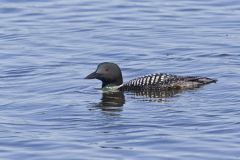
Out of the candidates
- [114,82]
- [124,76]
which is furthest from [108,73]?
[124,76]

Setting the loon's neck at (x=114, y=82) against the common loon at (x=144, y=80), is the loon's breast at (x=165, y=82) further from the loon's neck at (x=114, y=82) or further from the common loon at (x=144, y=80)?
the loon's neck at (x=114, y=82)

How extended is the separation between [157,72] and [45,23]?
5.78 m

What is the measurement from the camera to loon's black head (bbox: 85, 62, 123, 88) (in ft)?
66.0

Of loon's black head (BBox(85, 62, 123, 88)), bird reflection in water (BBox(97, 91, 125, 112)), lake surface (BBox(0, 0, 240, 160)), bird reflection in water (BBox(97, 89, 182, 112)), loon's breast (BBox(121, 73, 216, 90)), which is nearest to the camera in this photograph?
lake surface (BBox(0, 0, 240, 160))

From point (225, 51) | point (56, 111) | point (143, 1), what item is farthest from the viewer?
point (143, 1)

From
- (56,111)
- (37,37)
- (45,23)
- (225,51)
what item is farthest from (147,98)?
(45,23)

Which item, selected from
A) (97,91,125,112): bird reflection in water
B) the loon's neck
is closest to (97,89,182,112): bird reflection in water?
(97,91,125,112): bird reflection in water

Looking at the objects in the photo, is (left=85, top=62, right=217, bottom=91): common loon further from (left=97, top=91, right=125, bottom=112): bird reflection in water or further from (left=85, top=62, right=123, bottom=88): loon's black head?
(left=97, top=91, right=125, bottom=112): bird reflection in water

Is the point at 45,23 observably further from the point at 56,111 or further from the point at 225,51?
the point at 56,111

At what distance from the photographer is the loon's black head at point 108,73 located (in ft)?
66.0

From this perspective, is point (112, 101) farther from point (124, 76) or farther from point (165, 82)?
point (124, 76)

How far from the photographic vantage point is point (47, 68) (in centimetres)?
2141

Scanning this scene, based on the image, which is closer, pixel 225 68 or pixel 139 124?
pixel 139 124

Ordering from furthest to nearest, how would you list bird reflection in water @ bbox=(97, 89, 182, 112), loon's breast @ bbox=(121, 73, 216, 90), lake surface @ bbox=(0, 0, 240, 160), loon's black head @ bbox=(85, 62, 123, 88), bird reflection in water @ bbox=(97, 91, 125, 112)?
loon's black head @ bbox=(85, 62, 123, 88) → loon's breast @ bbox=(121, 73, 216, 90) → bird reflection in water @ bbox=(97, 89, 182, 112) → bird reflection in water @ bbox=(97, 91, 125, 112) → lake surface @ bbox=(0, 0, 240, 160)
